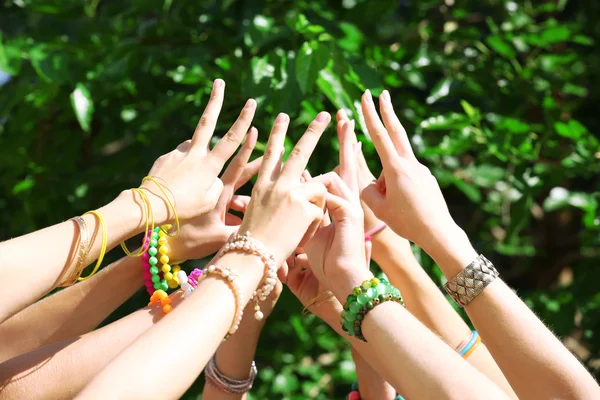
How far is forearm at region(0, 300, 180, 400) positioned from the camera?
4.57ft

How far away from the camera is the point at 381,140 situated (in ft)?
4.87

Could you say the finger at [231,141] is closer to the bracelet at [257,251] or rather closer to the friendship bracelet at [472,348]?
the bracelet at [257,251]

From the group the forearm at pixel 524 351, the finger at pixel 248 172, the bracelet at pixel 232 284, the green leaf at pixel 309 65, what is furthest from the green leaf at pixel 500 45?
the bracelet at pixel 232 284

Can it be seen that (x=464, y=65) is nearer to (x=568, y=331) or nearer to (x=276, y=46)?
(x=276, y=46)

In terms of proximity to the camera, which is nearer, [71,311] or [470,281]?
[470,281]

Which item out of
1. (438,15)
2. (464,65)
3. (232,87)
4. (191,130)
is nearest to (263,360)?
(191,130)

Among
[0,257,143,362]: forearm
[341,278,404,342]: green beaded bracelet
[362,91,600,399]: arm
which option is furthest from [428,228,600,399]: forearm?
[0,257,143,362]: forearm

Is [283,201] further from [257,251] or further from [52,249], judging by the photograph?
[52,249]

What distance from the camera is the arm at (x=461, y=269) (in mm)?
1215

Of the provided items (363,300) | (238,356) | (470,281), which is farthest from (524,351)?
(238,356)

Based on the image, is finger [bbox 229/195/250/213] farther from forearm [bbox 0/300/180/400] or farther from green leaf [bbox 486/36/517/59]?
green leaf [bbox 486/36/517/59]

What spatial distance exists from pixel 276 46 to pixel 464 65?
0.73 metres

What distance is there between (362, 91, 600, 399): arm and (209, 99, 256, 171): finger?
9.9 inches

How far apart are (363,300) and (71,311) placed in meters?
0.71
